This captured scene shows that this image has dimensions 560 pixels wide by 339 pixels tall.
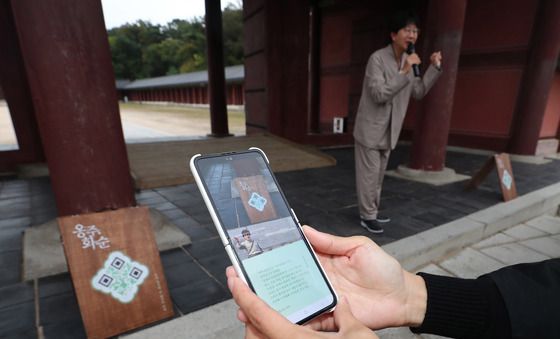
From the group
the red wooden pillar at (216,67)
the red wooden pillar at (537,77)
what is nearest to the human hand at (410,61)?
the red wooden pillar at (537,77)

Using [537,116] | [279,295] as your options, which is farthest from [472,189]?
[279,295]

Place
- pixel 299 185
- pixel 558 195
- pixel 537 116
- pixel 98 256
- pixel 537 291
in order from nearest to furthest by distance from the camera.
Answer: pixel 537 291
pixel 98 256
pixel 558 195
pixel 299 185
pixel 537 116

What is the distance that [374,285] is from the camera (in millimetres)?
1364

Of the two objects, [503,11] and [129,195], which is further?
[503,11]

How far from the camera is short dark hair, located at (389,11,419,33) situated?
2.82 meters

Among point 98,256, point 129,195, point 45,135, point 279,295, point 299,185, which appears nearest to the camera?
point 279,295

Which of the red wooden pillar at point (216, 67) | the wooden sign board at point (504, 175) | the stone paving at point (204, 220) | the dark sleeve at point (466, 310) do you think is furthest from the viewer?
the red wooden pillar at point (216, 67)

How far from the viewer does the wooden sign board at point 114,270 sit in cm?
182

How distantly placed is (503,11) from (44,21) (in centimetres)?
915

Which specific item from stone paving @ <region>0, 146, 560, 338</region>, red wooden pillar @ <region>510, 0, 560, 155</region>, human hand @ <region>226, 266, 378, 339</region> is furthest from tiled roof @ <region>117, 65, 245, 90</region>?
human hand @ <region>226, 266, 378, 339</region>

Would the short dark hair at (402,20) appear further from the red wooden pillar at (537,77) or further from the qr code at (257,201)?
the red wooden pillar at (537,77)

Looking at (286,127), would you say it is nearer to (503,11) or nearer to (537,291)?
(503,11)

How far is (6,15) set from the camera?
535 cm

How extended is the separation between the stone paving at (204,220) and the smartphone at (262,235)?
4.33 ft
